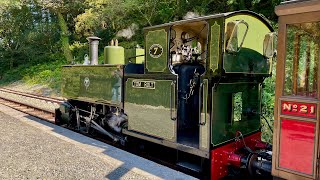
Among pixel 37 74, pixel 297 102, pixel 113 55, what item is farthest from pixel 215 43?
pixel 37 74

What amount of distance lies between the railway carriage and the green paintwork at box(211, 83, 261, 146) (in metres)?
0.02

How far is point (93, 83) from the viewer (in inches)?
267

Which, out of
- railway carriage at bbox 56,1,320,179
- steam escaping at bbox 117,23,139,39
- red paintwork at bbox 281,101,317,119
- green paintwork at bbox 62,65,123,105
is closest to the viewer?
red paintwork at bbox 281,101,317,119

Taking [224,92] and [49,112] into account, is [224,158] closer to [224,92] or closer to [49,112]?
[224,92]

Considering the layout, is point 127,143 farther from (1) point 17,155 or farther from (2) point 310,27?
(2) point 310,27

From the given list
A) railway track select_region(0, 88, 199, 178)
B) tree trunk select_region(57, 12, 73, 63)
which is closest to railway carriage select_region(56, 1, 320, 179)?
railway track select_region(0, 88, 199, 178)

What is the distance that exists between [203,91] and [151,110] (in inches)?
46.3

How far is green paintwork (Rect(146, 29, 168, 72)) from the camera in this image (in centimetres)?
477

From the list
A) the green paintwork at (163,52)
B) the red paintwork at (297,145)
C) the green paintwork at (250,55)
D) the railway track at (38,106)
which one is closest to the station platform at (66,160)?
the red paintwork at (297,145)

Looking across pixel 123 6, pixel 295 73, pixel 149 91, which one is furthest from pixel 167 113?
pixel 123 6

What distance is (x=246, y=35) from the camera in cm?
468

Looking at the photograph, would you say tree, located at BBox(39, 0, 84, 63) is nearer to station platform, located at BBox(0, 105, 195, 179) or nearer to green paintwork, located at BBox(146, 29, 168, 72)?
station platform, located at BBox(0, 105, 195, 179)

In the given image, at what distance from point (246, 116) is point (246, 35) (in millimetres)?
1463

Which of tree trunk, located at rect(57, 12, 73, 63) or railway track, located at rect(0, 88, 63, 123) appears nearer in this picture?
railway track, located at rect(0, 88, 63, 123)
